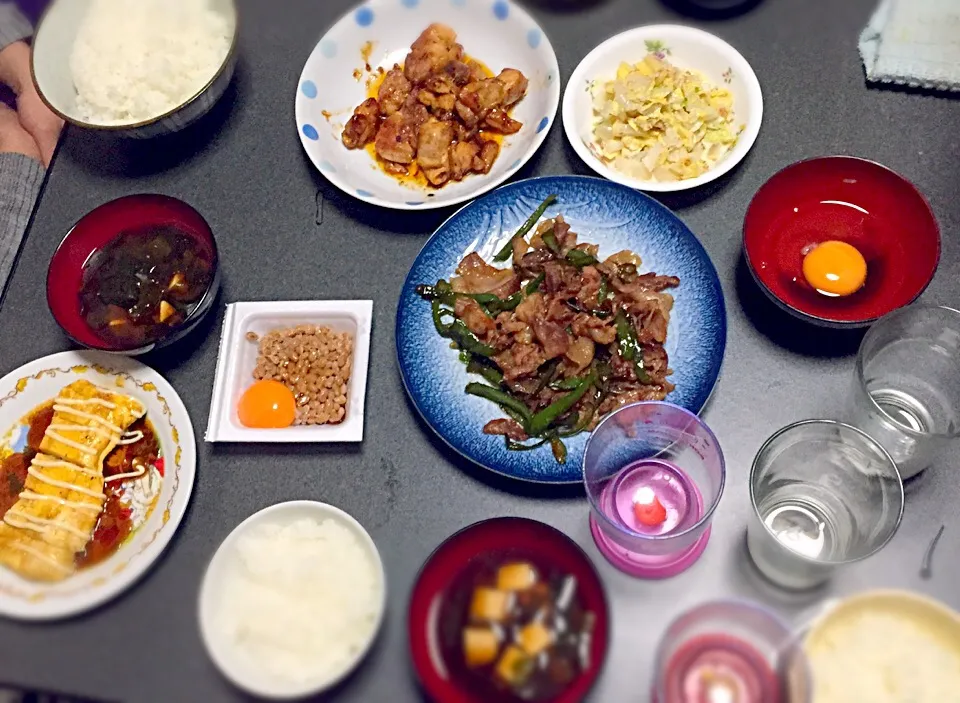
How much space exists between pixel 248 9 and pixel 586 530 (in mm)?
1851

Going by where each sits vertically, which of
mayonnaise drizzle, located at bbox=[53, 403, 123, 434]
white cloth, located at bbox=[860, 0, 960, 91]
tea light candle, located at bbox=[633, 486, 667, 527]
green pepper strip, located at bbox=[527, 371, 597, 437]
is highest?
white cloth, located at bbox=[860, 0, 960, 91]

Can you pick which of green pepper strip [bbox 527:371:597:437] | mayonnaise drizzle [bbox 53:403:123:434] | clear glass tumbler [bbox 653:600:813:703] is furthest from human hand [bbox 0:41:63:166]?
clear glass tumbler [bbox 653:600:813:703]

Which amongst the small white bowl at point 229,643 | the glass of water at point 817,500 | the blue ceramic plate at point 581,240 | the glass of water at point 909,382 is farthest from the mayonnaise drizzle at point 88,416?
the glass of water at point 909,382

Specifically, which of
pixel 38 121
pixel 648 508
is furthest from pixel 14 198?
pixel 648 508

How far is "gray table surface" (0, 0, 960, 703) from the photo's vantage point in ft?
4.77

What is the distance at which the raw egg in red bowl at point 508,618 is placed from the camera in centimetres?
124

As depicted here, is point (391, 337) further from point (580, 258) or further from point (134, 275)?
point (134, 275)

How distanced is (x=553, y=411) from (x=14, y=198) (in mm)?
1643

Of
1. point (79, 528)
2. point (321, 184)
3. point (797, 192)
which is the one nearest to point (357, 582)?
point (79, 528)

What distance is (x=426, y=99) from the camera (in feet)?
6.63

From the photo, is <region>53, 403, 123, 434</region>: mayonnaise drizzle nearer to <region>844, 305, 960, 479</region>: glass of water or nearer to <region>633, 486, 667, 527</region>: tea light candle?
<region>633, 486, 667, 527</region>: tea light candle

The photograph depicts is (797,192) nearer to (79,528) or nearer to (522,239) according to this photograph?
(522,239)

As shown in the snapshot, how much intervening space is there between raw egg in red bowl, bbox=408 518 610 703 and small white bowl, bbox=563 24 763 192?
3.19 feet

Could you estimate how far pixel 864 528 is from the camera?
1370 millimetres
